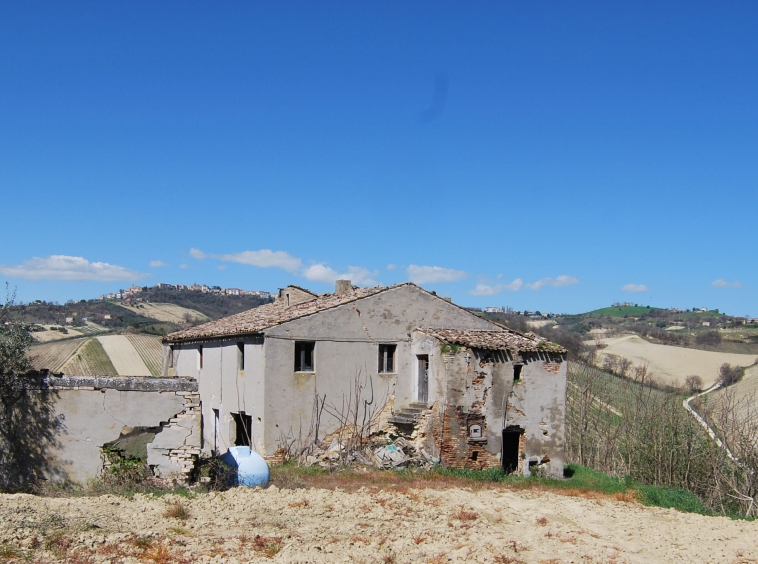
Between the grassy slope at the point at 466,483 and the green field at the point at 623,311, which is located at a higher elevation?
the green field at the point at 623,311

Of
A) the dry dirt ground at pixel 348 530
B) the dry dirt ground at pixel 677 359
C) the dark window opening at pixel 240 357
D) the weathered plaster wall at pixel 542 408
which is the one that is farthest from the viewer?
the dry dirt ground at pixel 677 359

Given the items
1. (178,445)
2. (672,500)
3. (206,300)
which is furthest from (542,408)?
(206,300)

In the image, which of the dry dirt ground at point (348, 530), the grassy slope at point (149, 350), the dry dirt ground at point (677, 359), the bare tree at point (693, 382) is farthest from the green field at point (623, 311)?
the dry dirt ground at point (348, 530)

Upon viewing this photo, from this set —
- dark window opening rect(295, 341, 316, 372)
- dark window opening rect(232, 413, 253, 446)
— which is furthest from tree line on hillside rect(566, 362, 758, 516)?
dark window opening rect(232, 413, 253, 446)

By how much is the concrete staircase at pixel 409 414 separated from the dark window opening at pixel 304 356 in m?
3.31

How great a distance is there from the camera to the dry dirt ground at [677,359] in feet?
220

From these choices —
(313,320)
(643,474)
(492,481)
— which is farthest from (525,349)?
(643,474)

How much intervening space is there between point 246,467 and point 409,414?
25.5 feet

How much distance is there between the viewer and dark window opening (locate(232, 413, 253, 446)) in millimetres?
21947

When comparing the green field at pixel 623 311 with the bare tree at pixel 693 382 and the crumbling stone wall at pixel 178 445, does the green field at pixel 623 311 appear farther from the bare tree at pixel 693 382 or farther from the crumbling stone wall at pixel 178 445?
the crumbling stone wall at pixel 178 445

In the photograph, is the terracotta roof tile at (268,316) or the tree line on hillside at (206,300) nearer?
the terracotta roof tile at (268,316)

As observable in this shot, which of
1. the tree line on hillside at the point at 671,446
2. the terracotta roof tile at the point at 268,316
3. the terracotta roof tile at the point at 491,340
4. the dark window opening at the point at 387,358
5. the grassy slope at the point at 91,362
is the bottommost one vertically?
the tree line on hillside at the point at 671,446

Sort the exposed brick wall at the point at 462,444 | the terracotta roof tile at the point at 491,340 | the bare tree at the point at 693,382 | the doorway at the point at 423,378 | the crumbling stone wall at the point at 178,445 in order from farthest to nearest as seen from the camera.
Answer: the bare tree at the point at 693,382
the doorway at the point at 423,378
the terracotta roof tile at the point at 491,340
the exposed brick wall at the point at 462,444
the crumbling stone wall at the point at 178,445

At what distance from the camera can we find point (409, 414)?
872 inches
